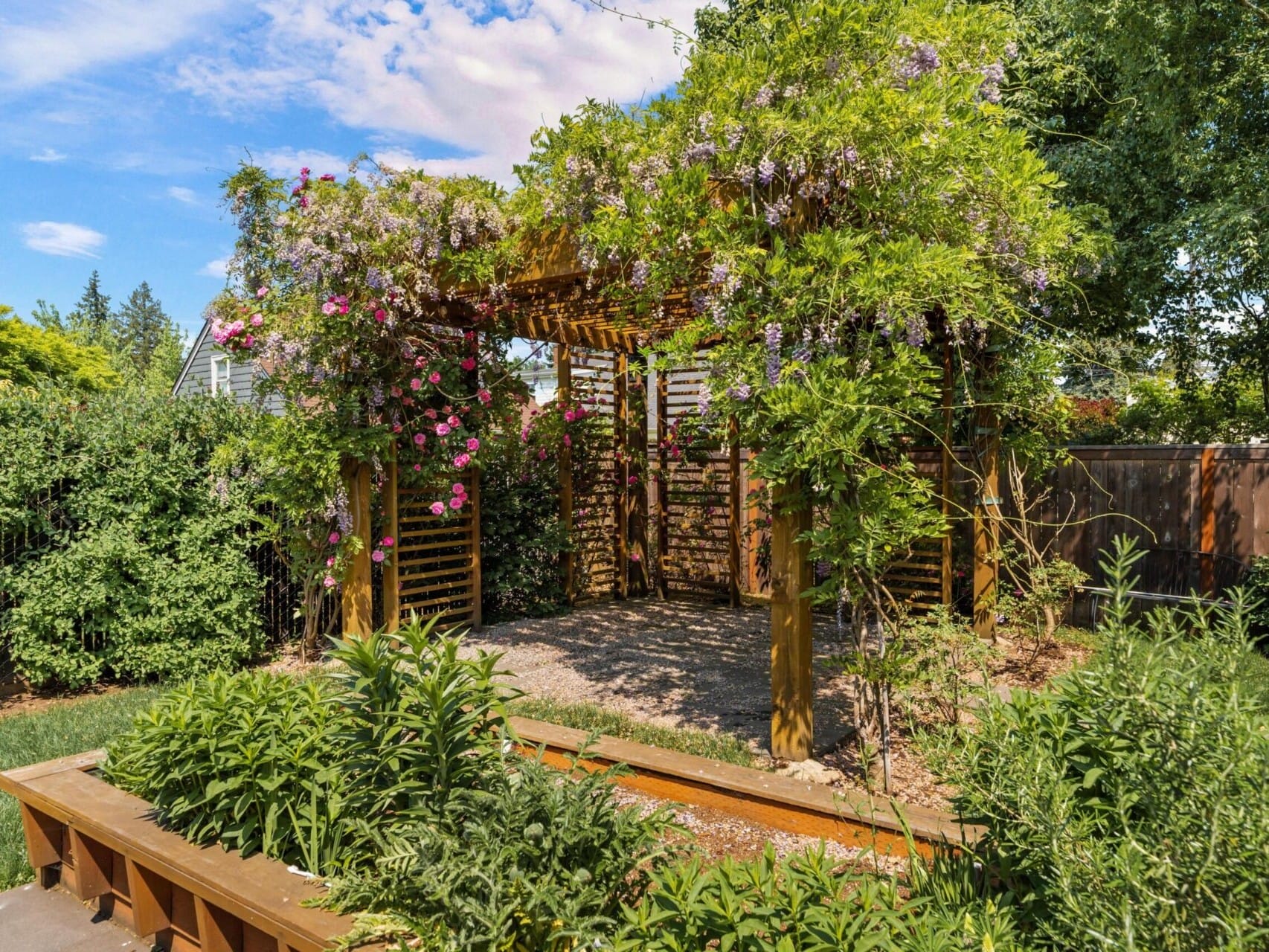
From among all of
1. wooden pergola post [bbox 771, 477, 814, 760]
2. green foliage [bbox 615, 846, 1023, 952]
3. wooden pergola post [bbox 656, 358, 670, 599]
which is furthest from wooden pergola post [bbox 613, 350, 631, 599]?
green foliage [bbox 615, 846, 1023, 952]

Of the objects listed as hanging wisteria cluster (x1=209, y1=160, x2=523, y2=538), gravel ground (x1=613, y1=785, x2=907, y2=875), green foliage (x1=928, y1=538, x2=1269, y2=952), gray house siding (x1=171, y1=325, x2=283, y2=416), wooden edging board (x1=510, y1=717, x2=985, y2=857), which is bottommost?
gravel ground (x1=613, y1=785, x2=907, y2=875)

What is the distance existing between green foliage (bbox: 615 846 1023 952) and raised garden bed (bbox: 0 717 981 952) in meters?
0.24

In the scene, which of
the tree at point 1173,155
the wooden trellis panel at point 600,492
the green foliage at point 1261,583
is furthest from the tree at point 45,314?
the green foliage at point 1261,583

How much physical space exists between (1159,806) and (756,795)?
5.80 feet

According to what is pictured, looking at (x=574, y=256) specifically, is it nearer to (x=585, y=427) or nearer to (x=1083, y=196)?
(x=585, y=427)

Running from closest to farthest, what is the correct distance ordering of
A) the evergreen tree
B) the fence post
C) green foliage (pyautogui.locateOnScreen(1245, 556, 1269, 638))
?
green foliage (pyautogui.locateOnScreen(1245, 556, 1269, 638)), the fence post, the evergreen tree

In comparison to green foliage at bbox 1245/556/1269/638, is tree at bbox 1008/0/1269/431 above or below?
above

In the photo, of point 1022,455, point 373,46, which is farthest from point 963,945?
point 373,46

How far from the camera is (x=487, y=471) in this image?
24.2 ft

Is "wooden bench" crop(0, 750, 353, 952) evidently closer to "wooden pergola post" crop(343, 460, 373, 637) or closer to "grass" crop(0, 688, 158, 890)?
"grass" crop(0, 688, 158, 890)

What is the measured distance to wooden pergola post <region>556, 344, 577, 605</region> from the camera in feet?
25.3

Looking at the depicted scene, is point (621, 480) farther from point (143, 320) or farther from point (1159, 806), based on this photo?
point (143, 320)

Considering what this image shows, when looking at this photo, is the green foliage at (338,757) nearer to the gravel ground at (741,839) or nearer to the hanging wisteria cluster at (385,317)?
the gravel ground at (741,839)

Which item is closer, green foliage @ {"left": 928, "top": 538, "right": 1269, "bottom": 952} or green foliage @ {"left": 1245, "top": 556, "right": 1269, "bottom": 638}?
green foliage @ {"left": 928, "top": 538, "right": 1269, "bottom": 952}
